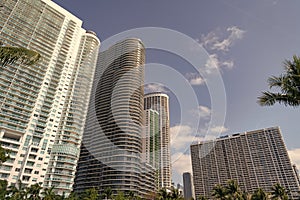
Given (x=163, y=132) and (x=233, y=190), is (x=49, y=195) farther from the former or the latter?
(x=163, y=132)

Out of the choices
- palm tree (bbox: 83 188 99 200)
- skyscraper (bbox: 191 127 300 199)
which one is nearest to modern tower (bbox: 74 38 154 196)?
palm tree (bbox: 83 188 99 200)

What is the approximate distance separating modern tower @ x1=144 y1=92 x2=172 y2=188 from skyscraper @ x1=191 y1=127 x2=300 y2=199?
71.4 feet

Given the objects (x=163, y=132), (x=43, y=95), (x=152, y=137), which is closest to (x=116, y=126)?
(x=43, y=95)

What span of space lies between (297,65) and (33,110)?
76898 mm

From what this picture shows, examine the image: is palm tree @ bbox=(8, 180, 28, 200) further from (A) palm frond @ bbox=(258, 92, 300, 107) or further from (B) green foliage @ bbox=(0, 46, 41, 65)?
(A) palm frond @ bbox=(258, 92, 300, 107)

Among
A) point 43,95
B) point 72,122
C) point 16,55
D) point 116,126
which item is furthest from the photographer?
point 116,126

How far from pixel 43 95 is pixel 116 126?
38.2 m

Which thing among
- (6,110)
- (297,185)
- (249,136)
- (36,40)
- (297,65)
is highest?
(36,40)

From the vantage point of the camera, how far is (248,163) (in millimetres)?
121062

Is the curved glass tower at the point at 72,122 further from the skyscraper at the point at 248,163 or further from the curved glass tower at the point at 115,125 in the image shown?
the skyscraper at the point at 248,163

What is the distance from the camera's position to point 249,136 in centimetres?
12862

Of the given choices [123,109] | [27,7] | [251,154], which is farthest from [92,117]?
[251,154]

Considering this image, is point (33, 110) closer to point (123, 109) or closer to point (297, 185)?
point (123, 109)

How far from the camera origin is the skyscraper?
11200cm
